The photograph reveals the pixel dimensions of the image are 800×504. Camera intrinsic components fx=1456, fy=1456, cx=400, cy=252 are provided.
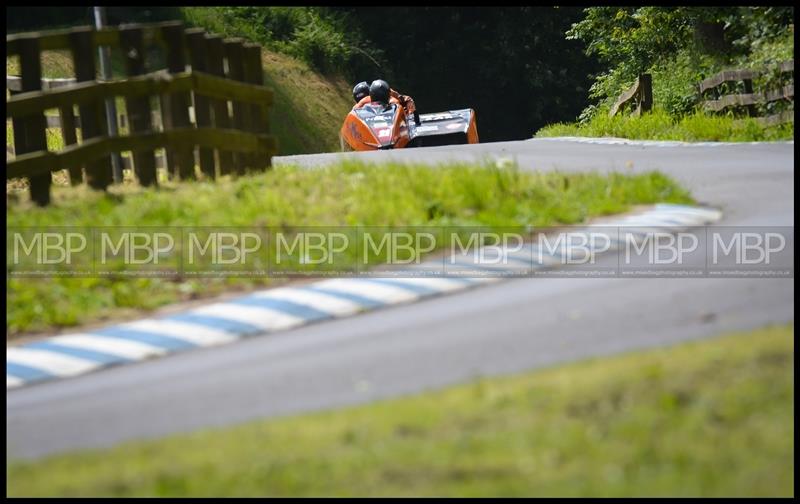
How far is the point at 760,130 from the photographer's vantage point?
21.5 m

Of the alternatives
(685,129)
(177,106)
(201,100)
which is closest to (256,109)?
(201,100)

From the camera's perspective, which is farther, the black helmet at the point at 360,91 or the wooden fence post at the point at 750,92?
the black helmet at the point at 360,91

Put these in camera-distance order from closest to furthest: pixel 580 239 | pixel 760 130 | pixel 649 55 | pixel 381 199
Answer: pixel 580 239 < pixel 381 199 < pixel 760 130 < pixel 649 55

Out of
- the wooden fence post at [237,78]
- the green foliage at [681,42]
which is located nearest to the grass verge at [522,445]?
the wooden fence post at [237,78]

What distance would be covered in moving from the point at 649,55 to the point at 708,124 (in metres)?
14.2

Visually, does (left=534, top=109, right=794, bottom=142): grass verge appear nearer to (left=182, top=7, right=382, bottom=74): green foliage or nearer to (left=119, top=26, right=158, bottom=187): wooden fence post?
(left=119, top=26, right=158, bottom=187): wooden fence post

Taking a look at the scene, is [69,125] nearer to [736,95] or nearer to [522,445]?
[522,445]

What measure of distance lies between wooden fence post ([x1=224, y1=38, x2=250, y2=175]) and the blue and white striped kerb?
5.02 meters

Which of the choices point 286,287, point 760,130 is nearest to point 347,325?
point 286,287

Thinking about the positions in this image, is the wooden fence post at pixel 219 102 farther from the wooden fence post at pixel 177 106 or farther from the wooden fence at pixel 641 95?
the wooden fence at pixel 641 95

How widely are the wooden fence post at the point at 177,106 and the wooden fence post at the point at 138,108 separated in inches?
10.5

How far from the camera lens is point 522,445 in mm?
6051

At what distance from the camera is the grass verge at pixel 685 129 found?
21.4m

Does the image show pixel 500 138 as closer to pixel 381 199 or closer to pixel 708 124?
pixel 708 124
